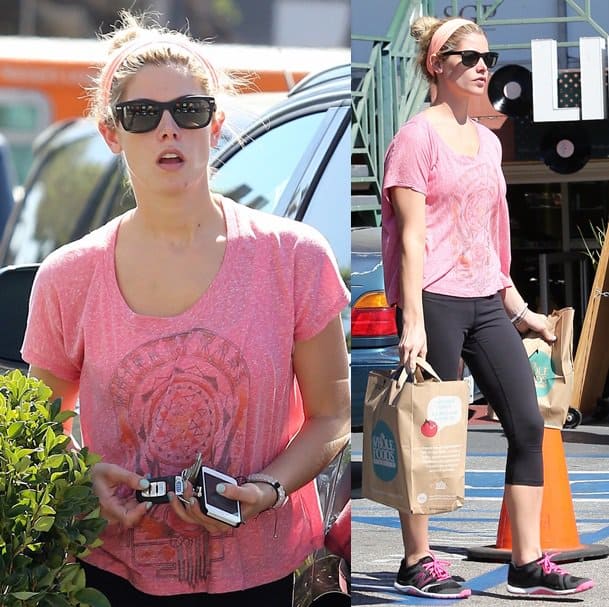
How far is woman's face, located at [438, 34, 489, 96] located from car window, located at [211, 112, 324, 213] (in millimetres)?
1842

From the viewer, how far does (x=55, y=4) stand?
253 centimetres

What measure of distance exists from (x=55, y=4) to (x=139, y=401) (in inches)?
30.4

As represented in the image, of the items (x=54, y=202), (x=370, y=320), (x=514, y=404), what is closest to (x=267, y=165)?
(x=54, y=202)

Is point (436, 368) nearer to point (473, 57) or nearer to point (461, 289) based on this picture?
point (461, 289)

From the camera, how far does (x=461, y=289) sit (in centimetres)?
426

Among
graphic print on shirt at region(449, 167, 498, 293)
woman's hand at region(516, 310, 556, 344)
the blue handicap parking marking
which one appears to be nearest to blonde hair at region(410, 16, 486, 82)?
graphic print on shirt at region(449, 167, 498, 293)

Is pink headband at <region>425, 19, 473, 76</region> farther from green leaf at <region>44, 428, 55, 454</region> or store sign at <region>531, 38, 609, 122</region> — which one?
store sign at <region>531, 38, 609, 122</region>

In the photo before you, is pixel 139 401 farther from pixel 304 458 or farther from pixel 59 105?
pixel 59 105

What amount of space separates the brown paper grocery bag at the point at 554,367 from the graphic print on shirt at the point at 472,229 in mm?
544

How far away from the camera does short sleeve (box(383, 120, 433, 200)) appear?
422 centimetres

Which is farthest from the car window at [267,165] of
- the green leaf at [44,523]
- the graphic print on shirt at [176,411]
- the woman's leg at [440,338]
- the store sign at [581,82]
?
the store sign at [581,82]

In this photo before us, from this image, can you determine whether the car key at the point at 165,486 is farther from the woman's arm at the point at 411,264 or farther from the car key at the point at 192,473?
the woman's arm at the point at 411,264

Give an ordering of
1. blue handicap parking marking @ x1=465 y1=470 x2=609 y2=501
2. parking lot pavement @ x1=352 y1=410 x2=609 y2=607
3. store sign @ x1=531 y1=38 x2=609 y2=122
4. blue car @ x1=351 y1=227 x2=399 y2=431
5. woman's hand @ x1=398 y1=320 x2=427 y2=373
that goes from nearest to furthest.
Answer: woman's hand @ x1=398 y1=320 x2=427 y2=373 < parking lot pavement @ x1=352 y1=410 x2=609 y2=607 < blue car @ x1=351 y1=227 x2=399 y2=431 < blue handicap parking marking @ x1=465 y1=470 x2=609 y2=501 < store sign @ x1=531 y1=38 x2=609 y2=122

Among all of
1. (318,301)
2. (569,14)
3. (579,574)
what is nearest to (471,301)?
(579,574)
